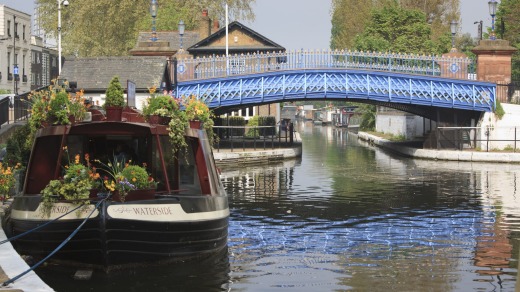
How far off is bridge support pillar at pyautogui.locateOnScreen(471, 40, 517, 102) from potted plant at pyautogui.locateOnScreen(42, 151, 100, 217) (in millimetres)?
38999

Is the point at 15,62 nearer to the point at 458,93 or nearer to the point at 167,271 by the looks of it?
the point at 458,93

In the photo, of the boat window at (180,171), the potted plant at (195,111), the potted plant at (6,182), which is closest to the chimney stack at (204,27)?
the potted plant at (6,182)

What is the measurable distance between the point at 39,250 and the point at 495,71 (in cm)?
4018

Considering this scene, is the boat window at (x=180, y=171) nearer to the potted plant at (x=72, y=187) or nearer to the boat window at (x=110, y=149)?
the boat window at (x=110, y=149)

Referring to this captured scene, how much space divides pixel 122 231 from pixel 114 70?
92.9 ft

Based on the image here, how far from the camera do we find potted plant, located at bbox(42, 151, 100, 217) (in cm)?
1672

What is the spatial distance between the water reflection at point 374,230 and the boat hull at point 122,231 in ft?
3.88

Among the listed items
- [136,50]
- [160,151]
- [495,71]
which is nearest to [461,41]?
[495,71]

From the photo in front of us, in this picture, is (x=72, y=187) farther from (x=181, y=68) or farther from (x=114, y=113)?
(x=181, y=68)

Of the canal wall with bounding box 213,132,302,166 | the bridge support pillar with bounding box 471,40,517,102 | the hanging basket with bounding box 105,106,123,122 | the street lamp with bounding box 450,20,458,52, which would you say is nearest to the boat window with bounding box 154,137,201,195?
the hanging basket with bounding box 105,106,123,122

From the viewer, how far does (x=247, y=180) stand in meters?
38.4

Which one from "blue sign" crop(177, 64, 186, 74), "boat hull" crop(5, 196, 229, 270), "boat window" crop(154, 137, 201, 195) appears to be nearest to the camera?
"boat hull" crop(5, 196, 229, 270)

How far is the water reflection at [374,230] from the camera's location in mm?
17391

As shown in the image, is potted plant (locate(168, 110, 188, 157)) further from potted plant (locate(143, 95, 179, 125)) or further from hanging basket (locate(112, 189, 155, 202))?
hanging basket (locate(112, 189, 155, 202))
